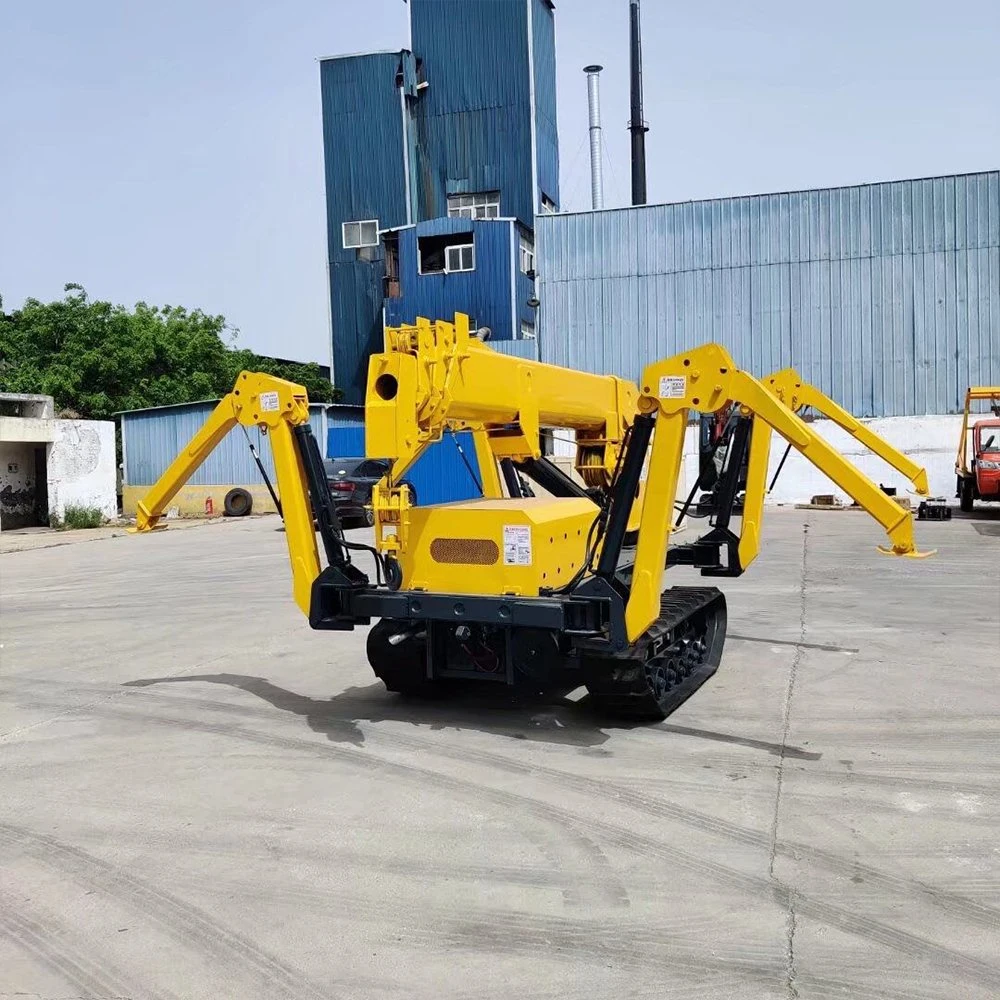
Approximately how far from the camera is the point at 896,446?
90.0 feet

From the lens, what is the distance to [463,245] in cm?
3281

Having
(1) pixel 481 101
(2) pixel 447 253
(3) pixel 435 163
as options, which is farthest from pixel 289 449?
(3) pixel 435 163

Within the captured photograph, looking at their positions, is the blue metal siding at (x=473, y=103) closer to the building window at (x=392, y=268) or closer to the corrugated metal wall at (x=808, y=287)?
the building window at (x=392, y=268)

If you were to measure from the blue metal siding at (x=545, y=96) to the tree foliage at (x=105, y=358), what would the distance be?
11.1 meters

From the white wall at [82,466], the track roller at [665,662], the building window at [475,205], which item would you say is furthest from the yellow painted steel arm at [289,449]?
the building window at [475,205]

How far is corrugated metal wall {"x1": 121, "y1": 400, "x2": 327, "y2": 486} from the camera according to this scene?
97.9 ft

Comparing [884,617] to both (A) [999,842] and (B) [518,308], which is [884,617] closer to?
(A) [999,842]

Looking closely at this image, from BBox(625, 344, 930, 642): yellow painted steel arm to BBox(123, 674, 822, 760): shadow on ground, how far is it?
0.88 m

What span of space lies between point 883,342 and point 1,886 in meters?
27.3

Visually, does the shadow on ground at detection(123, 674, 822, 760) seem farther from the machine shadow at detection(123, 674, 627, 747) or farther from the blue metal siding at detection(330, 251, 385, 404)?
the blue metal siding at detection(330, 251, 385, 404)

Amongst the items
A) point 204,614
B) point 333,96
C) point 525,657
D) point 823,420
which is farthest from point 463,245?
point 525,657

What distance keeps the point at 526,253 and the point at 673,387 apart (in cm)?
2878

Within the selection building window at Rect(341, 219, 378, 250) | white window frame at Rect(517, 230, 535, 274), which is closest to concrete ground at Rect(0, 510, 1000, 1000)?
white window frame at Rect(517, 230, 535, 274)

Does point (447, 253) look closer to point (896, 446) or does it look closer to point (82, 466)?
point (82, 466)
